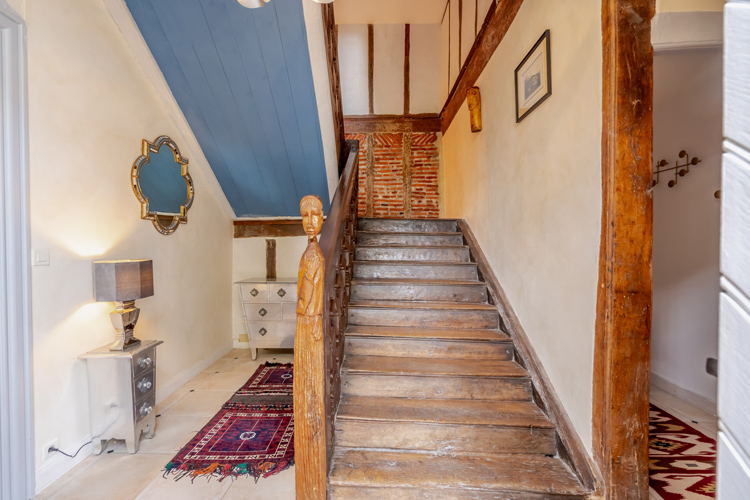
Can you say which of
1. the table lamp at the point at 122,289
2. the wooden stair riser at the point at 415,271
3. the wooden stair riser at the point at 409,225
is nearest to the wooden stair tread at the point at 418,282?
the wooden stair riser at the point at 415,271

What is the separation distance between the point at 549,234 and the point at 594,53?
85cm

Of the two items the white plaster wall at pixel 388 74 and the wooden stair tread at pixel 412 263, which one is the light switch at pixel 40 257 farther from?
the white plaster wall at pixel 388 74

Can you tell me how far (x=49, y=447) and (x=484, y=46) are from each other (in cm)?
407

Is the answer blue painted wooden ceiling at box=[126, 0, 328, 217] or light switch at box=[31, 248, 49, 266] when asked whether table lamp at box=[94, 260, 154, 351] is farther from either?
blue painted wooden ceiling at box=[126, 0, 328, 217]

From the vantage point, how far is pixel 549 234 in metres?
1.86

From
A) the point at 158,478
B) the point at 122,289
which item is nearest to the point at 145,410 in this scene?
the point at 158,478

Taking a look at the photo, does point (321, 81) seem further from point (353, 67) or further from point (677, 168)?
point (677, 168)

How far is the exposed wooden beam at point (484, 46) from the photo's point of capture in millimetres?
2445

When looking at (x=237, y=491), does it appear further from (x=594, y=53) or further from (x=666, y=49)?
(x=666, y=49)

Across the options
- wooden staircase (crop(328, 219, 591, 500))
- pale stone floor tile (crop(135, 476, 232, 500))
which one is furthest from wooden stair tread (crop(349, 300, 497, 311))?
pale stone floor tile (crop(135, 476, 232, 500))

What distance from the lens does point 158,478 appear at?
1.89 meters

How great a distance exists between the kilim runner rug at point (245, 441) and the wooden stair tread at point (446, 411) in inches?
21.9

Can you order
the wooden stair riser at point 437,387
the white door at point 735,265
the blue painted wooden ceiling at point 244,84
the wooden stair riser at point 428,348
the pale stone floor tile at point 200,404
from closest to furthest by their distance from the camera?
the white door at point 735,265 → the wooden stair riser at point 437,387 → the wooden stair riser at point 428,348 → the blue painted wooden ceiling at point 244,84 → the pale stone floor tile at point 200,404

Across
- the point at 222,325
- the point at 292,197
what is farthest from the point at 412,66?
the point at 222,325
